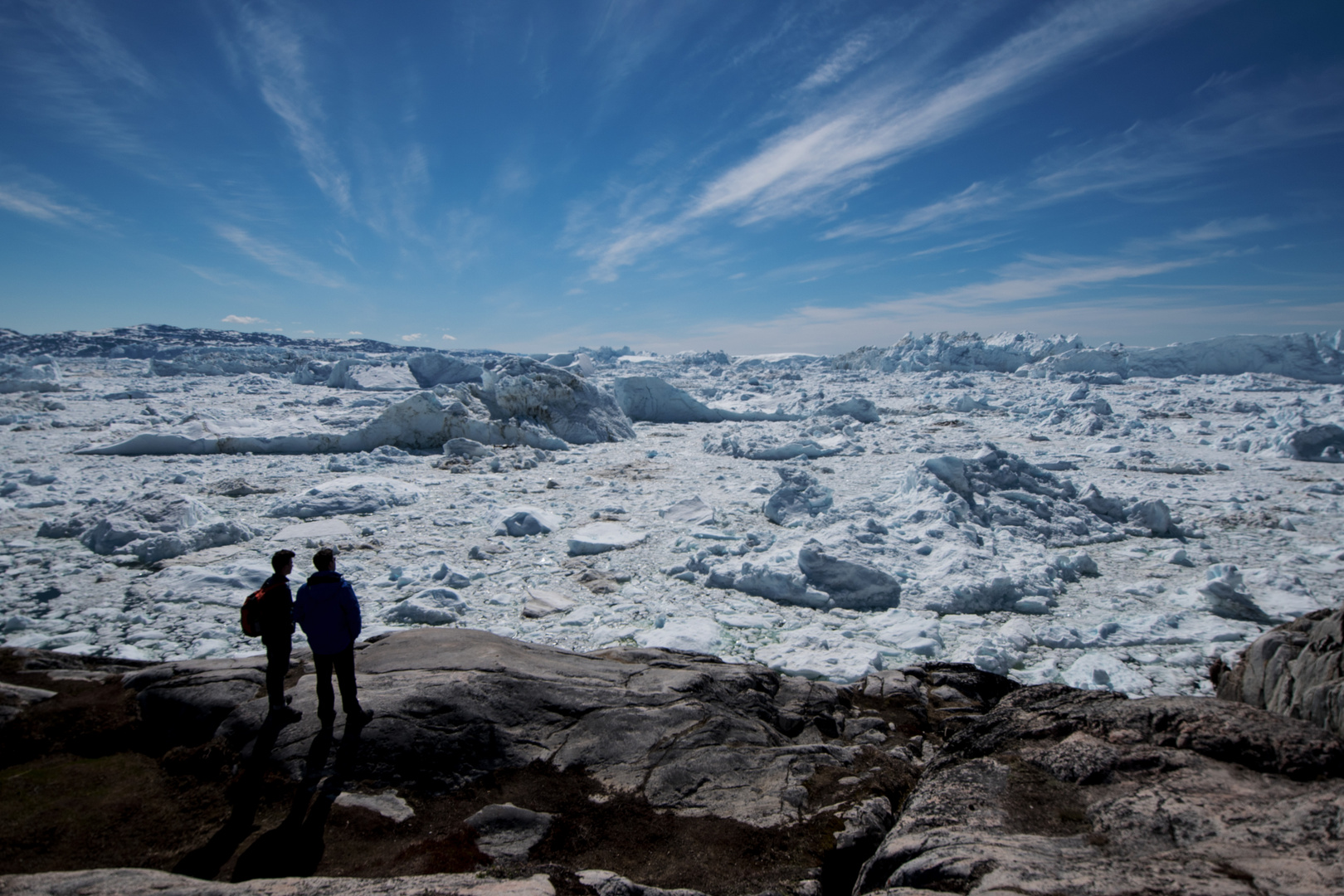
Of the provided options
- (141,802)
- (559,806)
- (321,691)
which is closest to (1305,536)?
(559,806)

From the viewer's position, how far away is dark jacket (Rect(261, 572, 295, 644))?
338 centimetres

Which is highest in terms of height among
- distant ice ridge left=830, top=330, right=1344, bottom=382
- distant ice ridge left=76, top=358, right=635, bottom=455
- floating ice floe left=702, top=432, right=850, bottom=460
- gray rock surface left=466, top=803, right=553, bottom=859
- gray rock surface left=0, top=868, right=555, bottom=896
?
distant ice ridge left=830, top=330, right=1344, bottom=382

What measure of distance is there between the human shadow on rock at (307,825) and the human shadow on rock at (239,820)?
95 millimetres

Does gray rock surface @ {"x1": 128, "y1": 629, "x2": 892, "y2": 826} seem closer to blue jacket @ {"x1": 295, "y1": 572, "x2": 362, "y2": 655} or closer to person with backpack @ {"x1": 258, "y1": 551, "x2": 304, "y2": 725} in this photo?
person with backpack @ {"x1": 258, "y1": 551, "x2": 304, "y2": 725}

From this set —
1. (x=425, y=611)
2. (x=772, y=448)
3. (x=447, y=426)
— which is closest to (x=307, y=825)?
(x=425, y=611)

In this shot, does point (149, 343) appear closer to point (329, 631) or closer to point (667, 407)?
point (667, 407)

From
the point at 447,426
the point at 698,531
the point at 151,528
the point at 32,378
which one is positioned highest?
the point at 32,378

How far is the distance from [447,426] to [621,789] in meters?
13.7

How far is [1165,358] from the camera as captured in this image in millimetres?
38688

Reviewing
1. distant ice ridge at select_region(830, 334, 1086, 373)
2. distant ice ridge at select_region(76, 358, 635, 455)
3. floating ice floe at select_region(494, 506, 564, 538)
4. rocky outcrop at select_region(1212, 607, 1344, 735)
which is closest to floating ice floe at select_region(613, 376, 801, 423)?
distant ice ridge at select_region(76, 358, 635, 455)

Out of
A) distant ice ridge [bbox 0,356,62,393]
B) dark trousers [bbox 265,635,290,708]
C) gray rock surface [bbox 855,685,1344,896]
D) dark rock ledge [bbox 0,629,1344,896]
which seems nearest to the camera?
gray rock surface [bbox 855,685,1344,896]

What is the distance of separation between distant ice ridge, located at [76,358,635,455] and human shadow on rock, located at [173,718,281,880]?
1277cm

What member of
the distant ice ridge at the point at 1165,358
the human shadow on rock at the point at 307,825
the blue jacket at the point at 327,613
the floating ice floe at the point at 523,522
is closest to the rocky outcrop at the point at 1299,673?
the human shadow on rock at the point at 307,825

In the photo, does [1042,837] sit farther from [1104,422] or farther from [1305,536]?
[1104,422]
